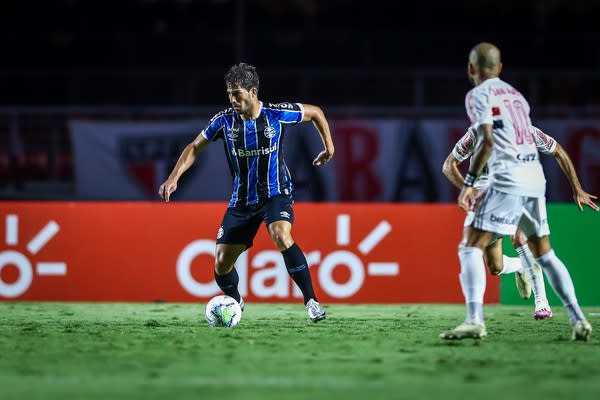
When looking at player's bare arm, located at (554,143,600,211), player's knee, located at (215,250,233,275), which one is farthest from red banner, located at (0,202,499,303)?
player's bare arm, located at (554,143,600,211)

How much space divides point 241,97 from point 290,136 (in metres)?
8.03

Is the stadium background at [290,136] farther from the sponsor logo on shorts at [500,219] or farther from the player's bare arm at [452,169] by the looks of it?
the sponsor logo on shorts at [500,219]

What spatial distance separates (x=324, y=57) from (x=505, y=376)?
15.9m

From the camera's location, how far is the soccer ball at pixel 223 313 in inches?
350

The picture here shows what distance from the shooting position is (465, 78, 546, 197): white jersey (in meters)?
7.43

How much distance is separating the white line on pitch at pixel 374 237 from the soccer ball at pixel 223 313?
3.47 m

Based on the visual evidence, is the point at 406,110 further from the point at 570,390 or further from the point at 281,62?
the point at 570,390

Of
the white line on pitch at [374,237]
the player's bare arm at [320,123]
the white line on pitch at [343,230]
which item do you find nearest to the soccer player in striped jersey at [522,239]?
the player's bare arm at [320,123]

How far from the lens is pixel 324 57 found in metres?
21.5

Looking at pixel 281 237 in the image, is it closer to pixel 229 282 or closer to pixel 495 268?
pixel 229 282

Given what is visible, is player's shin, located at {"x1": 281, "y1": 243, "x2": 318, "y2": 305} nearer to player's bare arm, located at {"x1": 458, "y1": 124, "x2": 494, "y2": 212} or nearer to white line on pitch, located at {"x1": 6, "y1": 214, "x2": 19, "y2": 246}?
player's bare arm, located at {"x1": 458, "y1": 124, "x2": 494, "y2": 212}

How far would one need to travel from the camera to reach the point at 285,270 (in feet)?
40.0

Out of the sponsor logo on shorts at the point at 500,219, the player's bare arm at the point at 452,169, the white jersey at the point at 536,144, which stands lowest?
the sponsor logo on shorts at the point at 500,219

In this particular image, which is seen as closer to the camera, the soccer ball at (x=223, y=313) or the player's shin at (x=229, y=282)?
the soccer ball at (x=223, y=313)
